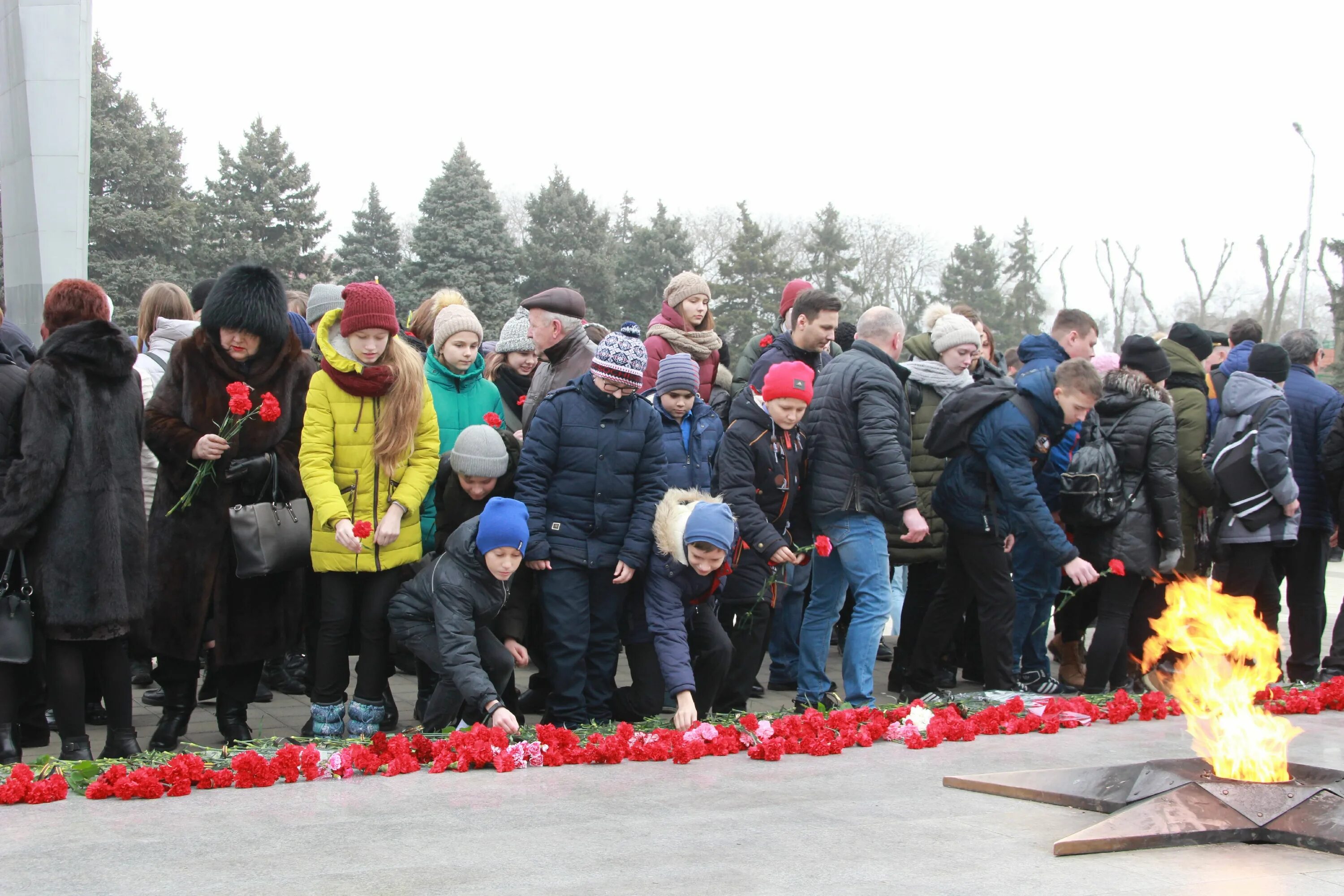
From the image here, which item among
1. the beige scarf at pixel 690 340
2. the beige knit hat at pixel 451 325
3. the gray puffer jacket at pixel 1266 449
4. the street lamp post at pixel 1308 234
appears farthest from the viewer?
the street lamp post at pixel 1308 234

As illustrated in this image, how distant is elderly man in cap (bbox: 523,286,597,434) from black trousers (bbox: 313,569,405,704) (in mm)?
1663

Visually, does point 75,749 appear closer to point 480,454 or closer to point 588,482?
point 480,454

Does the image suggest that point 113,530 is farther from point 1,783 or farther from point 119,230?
point 119,230

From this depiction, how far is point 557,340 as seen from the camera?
7.21 m

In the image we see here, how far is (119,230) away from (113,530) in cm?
3465

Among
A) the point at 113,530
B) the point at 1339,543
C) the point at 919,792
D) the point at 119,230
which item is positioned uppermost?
the point at 119,230

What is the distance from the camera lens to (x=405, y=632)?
18.5 feet

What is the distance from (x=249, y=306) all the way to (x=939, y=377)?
417cm

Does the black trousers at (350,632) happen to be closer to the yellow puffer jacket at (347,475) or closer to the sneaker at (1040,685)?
the yellow puffer jacket at (347,475)

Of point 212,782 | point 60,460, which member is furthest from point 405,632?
point 60,460

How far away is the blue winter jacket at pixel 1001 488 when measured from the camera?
6879 millimetres

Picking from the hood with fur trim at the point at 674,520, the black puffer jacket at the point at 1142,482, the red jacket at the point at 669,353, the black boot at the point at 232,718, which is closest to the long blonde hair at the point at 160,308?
the black boot at the point at 232,718

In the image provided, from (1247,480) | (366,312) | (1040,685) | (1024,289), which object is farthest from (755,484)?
(1024,289)

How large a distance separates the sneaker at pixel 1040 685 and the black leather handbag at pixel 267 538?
13.6ft
